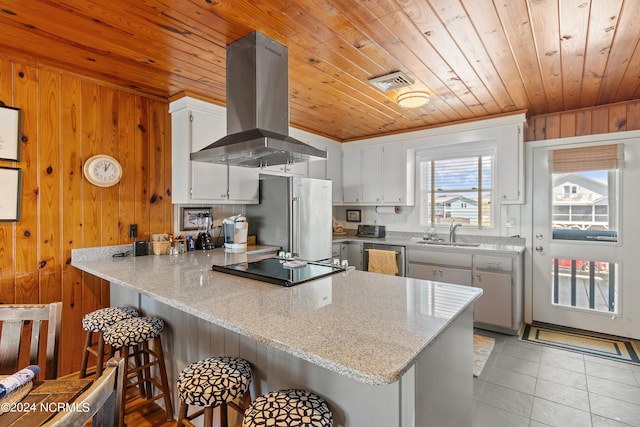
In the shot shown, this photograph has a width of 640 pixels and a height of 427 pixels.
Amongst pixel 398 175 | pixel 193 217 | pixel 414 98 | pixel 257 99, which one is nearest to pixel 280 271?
pixel 257 99

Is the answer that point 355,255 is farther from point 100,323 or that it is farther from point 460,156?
point 100,323

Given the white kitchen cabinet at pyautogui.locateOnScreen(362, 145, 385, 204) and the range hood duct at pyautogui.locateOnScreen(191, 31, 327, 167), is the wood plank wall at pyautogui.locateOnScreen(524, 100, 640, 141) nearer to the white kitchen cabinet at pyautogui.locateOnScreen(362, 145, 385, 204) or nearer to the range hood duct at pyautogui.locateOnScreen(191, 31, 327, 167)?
the white kitchen cabinet at pyautogui.locateOnScreen(362, 145, 385, 204)

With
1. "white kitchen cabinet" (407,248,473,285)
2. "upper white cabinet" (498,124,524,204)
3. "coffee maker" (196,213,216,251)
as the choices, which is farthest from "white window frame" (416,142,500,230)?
"coffee maker" (196,213,216,251)

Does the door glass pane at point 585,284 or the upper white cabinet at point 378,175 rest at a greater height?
the upper white cabinet at point 378,175

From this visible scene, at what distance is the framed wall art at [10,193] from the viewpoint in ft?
7.08

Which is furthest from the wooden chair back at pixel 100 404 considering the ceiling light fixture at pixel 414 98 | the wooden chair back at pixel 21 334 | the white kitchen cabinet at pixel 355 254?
the white kitchen cabinet at pixel 355 254

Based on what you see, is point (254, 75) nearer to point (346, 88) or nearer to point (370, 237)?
point (346, 88)

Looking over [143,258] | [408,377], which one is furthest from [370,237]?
[408,377]

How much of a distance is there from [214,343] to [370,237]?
3100 mm

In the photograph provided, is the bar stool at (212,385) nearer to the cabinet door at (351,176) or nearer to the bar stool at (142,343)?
the bar stool at (142,343)

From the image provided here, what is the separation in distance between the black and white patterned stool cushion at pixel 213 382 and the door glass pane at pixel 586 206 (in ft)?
11.8

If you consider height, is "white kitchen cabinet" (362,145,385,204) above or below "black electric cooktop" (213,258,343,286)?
above

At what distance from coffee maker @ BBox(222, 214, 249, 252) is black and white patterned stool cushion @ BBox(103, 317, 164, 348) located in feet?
3.80

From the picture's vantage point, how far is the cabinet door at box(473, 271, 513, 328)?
3.24 meters
